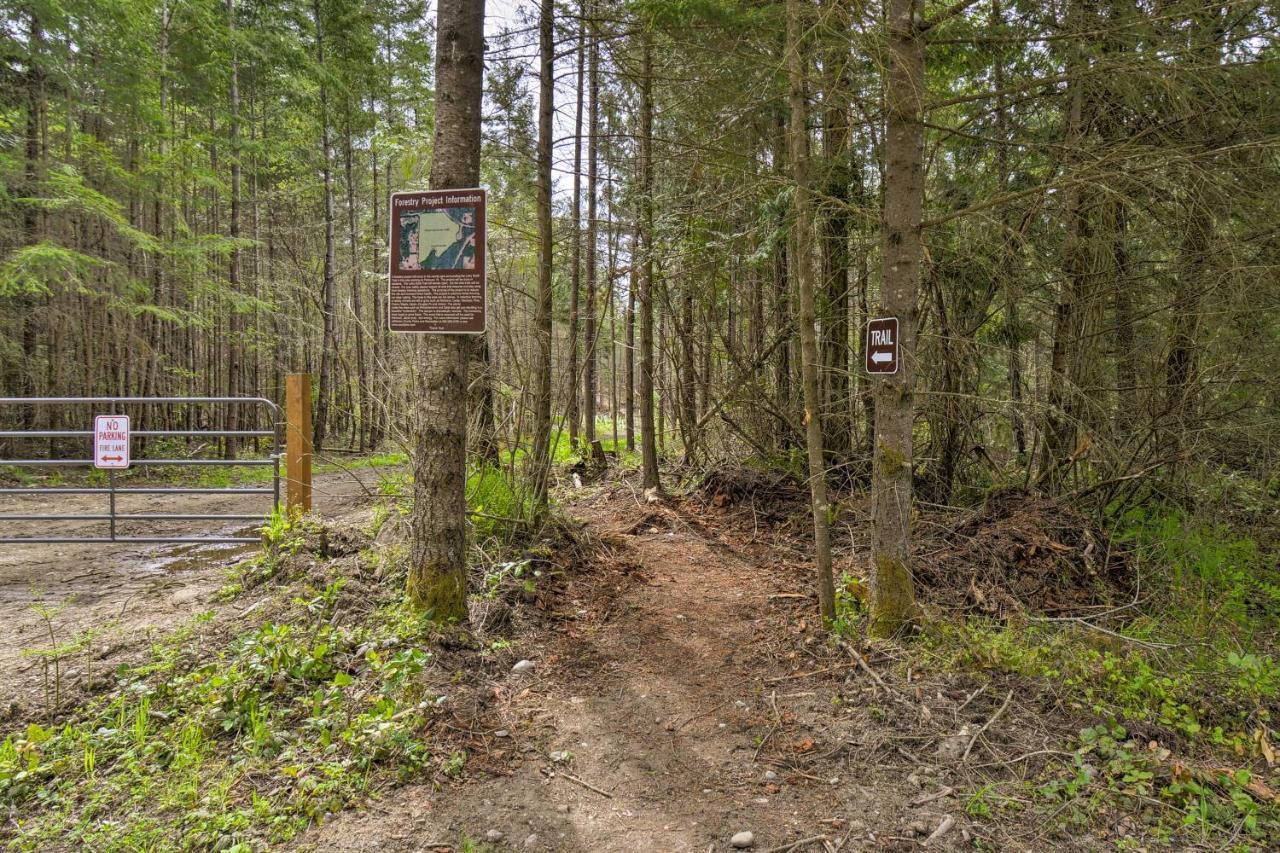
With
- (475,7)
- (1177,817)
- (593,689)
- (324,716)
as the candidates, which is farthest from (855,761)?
(475,7)

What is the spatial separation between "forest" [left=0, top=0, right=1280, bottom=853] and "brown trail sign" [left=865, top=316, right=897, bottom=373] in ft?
0.08

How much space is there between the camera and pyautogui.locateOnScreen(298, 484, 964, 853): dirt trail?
2.54 m

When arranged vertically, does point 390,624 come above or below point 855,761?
above

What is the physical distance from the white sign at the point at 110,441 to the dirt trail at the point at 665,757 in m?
4.65

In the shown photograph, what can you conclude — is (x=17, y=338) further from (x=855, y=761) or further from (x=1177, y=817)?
(x=1177, y=817)

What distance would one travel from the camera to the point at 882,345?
3859mm

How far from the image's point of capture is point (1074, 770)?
287 cm

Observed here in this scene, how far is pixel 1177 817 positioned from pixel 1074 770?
368 millimetres

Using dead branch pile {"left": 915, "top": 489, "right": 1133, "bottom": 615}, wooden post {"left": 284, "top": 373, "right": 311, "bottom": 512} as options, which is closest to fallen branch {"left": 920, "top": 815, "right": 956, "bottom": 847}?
dead branch pile {"left": 915, "top": 489, "right": 1133, "bottom": 615}

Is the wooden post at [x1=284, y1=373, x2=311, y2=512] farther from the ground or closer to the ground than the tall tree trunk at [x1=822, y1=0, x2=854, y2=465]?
closer to the ground

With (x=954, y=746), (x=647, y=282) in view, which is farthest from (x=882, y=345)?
(x=647, y=282)

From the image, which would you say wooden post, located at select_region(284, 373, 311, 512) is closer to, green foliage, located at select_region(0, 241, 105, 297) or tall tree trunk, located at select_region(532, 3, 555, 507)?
tall tree trunk, located at select_region(532, 3, 555, 507)

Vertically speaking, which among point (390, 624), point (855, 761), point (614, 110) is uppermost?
point (614, 110)

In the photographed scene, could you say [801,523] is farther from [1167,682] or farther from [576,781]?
[576,781]
